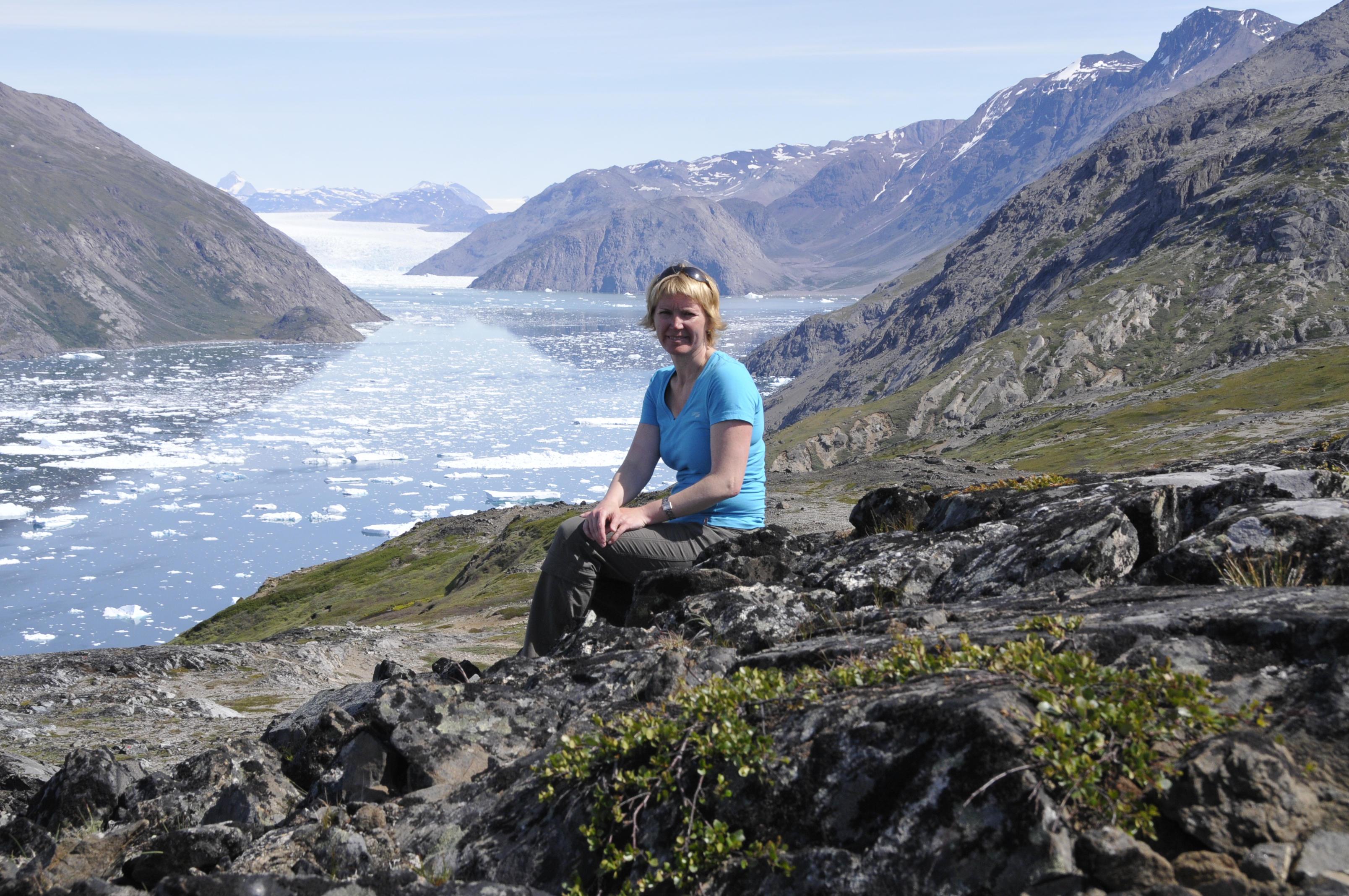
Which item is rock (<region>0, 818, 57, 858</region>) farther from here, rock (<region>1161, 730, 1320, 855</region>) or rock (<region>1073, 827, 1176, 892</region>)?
rock (<region>1161, 730, 1320, 855</region>)

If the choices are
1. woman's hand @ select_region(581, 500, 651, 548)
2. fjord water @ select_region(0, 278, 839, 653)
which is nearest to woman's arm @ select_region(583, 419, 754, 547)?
woman's hand @ select_region(581, 500, 651, 548)

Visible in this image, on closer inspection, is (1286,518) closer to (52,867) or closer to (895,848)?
(895,848)

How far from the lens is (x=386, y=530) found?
134625 millimetres

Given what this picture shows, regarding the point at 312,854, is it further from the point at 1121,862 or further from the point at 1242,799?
the point at 1242,799

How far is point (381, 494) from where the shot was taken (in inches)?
6122

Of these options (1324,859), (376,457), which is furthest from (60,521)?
(1324,859)

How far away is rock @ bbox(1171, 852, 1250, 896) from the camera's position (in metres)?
3.52

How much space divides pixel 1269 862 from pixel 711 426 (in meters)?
6.91

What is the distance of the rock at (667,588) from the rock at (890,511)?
11.0ft

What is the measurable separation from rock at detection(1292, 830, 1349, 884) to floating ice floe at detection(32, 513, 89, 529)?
171m

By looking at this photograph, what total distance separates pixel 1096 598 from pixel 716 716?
3.70 meters

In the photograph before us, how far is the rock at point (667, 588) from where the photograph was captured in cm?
1035

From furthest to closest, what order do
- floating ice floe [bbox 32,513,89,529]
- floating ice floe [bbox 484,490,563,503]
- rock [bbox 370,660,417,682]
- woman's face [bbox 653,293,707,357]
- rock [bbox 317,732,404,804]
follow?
floating ice floe [bbox 484,490,563,503] < floating ice floe [bbox 32,513,89,529] < rock [bbox 370,660,417,682] < woman's face [bbox 653,293,707,357] < rock [bbox 317,732,404,804]

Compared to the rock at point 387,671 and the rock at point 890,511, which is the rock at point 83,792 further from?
the rock at point 890,511
